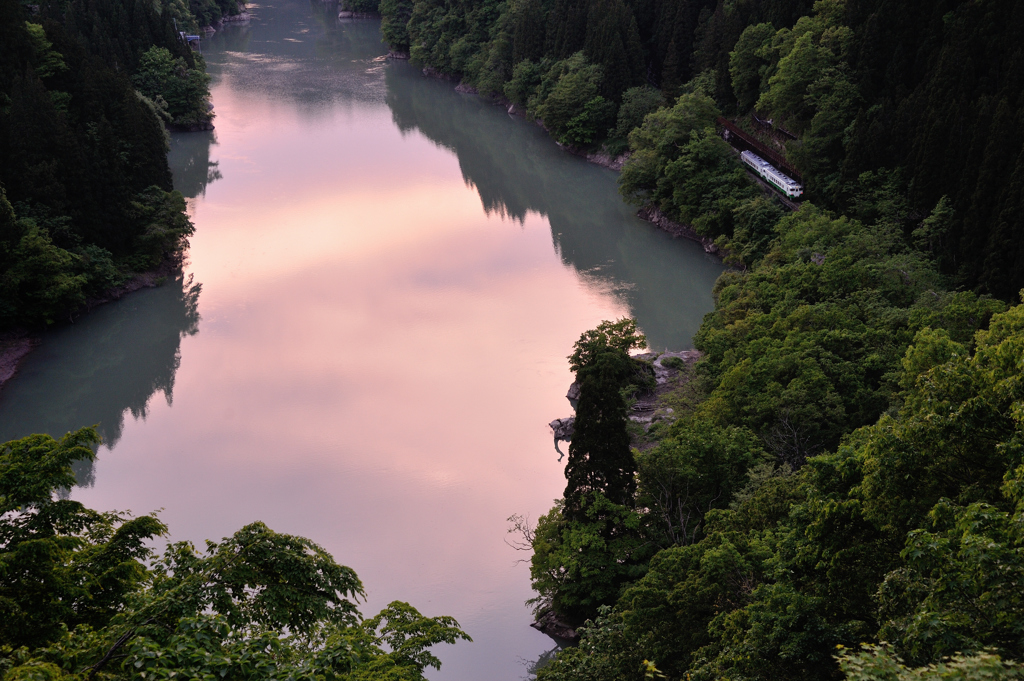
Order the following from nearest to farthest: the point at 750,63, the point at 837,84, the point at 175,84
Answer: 1. the point at 837,84
2. the point at 750,63
3. the point at 175,84

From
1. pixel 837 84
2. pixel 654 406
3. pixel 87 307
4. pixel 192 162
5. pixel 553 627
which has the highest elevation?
pixel 837 84

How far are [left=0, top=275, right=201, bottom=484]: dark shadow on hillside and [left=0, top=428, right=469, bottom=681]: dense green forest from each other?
1492cm

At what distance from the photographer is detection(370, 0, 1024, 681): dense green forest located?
10.1 metres

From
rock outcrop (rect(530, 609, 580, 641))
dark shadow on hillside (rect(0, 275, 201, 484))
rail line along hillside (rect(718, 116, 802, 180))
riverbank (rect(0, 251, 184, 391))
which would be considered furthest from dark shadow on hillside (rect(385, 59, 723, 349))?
dark shadow on hillside (rect(0, 275, 201, 484))

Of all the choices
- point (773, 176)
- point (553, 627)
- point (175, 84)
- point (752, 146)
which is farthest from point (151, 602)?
point (175, 84)

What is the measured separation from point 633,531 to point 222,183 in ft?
117

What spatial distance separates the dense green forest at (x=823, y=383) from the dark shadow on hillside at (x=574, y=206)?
1909 millimetres

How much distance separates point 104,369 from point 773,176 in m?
25.8

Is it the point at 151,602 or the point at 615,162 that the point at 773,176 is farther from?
the point at 151,602

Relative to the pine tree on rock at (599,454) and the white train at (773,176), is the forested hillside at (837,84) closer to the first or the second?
the white train at (773,176)

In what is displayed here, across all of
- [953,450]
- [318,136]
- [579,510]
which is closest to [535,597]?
[579,510]

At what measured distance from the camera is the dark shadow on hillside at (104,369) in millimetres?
25531

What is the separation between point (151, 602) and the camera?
7.29 m

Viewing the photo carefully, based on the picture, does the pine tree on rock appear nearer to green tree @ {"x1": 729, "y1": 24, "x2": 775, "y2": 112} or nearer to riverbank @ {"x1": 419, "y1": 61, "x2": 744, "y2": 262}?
riverbank @ {"x1": 419, "y1": 61, "x2": 744, "y2": 262}
